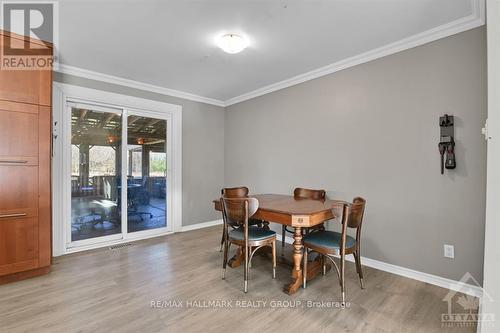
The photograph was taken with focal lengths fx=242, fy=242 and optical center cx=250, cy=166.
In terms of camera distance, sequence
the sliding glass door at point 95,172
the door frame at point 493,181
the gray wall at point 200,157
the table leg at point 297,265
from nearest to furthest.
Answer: the door frame at point 493,181 < the table leg at point 297,265 < the sliding glass door at point 95,172 < the gray wall at point 200,157

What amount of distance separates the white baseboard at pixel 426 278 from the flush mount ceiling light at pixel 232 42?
282 cm

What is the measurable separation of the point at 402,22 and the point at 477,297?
258 centimetres

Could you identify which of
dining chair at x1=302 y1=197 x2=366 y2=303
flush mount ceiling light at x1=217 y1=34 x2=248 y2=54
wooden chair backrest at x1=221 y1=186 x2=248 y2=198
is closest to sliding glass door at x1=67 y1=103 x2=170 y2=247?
wooden chair backrest at x1=221 y1=186 x2=248 y2=198

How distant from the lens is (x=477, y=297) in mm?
2150

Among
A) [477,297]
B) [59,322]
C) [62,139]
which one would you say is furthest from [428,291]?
[62,139]

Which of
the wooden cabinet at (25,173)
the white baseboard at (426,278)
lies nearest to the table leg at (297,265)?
the white baseboard at (426,278)

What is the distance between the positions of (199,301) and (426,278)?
225 cm

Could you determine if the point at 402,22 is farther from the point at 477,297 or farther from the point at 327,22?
the point at 477,297

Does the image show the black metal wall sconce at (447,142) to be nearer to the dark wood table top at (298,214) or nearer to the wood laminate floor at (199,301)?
the dark wood table top at (298,214)

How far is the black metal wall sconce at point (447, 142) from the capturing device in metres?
2.27

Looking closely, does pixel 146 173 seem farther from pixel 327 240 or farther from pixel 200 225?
pixel 327 240
